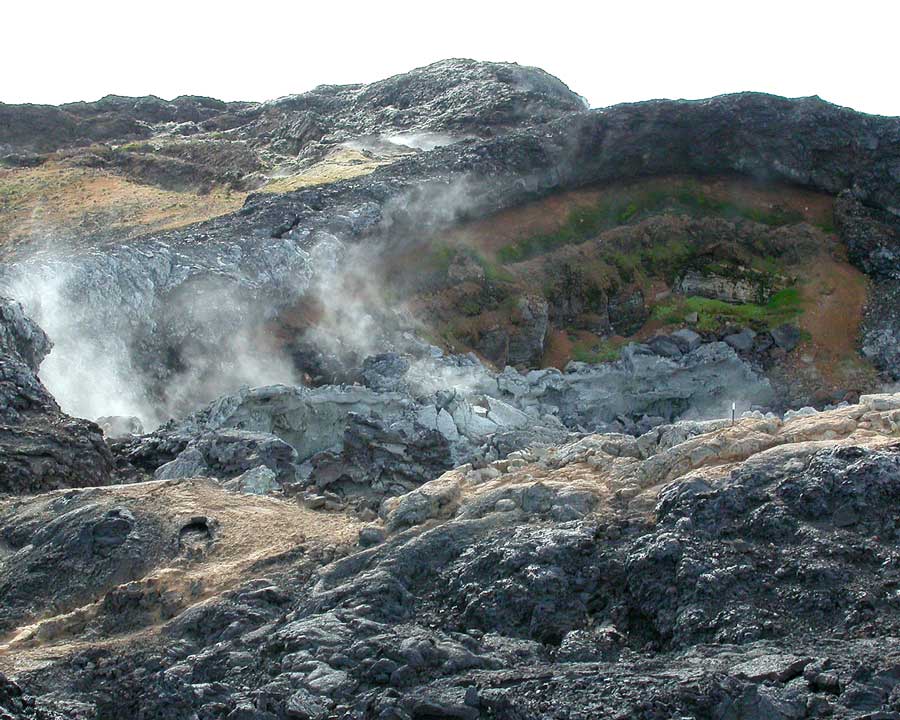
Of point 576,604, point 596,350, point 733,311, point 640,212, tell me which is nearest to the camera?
point 576,604

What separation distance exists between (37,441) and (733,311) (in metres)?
19.2

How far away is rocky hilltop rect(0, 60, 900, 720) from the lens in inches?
463

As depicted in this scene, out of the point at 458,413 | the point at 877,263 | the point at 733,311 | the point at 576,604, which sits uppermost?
the point at 877,263

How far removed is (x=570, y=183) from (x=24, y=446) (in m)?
20.3

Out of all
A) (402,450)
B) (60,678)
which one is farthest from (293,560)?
(402,450)

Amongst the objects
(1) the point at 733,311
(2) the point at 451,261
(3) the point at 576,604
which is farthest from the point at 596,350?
(3) the point at 576,604

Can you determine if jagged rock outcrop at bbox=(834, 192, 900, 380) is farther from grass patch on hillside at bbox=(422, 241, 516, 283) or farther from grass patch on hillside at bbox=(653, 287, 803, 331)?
grass patch on hillside at bbox=(422, 241, 516, 283)

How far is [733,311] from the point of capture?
32.3m

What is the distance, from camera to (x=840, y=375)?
30172 millimetres

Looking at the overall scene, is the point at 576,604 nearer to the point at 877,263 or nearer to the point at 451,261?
the point at 451,261

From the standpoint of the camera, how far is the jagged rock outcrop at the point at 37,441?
18.8 meters

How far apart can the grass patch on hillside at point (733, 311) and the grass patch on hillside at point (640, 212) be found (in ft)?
6.06

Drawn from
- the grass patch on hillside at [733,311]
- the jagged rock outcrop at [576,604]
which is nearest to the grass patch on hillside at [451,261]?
the grass patch on hillside at [733,311]

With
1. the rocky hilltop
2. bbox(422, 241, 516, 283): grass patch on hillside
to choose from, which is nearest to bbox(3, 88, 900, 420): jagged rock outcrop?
the rocky hilltop
